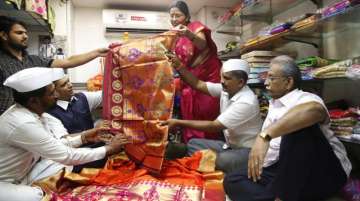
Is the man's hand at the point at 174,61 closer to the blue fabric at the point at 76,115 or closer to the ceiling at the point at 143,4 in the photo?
the blue fabric at the point at 76,115

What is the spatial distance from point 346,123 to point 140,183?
1234 mm

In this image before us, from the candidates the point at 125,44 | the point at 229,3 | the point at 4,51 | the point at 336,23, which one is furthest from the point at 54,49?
the point at 336,23

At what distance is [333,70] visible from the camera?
1.90m

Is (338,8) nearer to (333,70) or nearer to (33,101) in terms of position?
(333,70)

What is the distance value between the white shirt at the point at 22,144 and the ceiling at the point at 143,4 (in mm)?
2595

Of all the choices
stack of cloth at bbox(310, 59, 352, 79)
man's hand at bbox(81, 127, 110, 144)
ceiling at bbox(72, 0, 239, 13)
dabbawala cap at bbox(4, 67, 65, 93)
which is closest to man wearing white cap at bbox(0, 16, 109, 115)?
man's hand at bbox(81, 127, 110, 144)

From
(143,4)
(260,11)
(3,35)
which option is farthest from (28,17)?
(260,11)

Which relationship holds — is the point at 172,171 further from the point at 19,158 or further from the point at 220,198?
the point at 19,158

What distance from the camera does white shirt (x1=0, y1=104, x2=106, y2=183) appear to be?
143cm

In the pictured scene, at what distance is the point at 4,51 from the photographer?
2.31m

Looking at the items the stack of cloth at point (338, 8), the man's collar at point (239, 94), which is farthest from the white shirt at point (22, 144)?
the stack of cloth at point (338, 8)

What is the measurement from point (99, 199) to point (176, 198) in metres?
0.40

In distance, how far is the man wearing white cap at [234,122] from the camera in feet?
6.61

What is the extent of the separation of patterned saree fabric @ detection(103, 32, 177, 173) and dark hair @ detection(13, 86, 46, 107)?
19.1 inches
